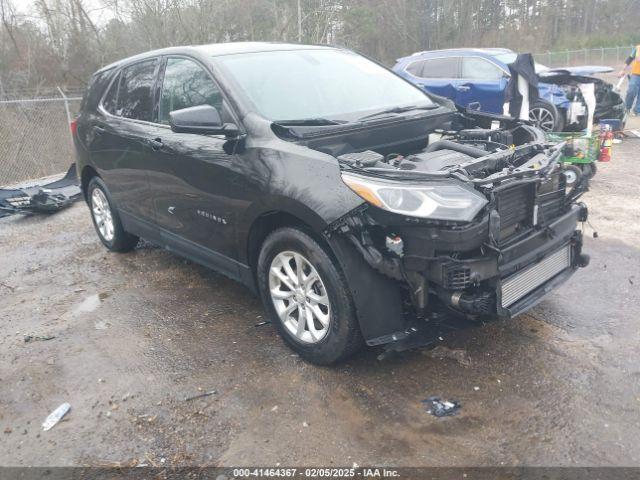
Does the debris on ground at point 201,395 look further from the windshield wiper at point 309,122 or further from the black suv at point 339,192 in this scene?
the windshield wiper at point 309,122

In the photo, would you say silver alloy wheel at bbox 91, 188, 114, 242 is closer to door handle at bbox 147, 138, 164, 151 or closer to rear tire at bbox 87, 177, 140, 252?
rear tire at bbox 87, 177, 140, 252

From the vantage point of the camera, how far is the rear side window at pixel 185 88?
377cm

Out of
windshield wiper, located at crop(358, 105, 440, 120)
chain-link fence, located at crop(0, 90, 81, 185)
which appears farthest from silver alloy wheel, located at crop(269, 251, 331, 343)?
chain-link fence, located at crop(0, 90, 81, 185)

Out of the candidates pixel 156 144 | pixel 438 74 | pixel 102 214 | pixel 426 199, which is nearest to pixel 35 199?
pixel 102 214

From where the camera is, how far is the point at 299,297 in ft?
10.9

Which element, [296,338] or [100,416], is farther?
[296,338]

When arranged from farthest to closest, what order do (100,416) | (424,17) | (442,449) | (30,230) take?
(424,17)
(30,230)
(100,416)
(442,449)

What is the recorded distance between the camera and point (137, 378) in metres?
3.41

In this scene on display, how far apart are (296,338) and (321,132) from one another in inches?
50.9

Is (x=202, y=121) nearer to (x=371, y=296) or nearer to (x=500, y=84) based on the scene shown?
(x=371, y=296)

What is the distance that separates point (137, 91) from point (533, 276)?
11.6 ft

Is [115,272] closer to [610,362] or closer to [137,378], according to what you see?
Answer: [137,378]

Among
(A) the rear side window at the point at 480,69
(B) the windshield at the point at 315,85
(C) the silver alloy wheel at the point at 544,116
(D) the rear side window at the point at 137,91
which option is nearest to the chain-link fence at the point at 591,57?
(A) the rear side window at the point at 480,69

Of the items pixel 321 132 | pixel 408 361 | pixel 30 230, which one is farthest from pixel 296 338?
pixel 30 230
